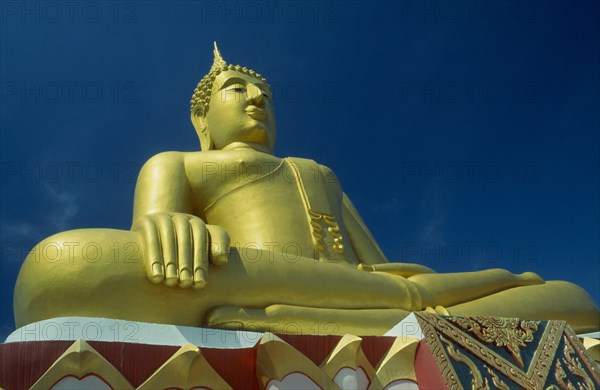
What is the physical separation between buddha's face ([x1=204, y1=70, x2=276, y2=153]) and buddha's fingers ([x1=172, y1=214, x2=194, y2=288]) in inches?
93.9

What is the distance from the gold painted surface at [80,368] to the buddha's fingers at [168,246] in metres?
0.98

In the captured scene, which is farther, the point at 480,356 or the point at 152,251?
the point at 152,251

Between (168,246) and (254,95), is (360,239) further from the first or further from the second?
(168,246)

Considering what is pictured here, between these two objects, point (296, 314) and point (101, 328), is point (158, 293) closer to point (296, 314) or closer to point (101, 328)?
point (101, 328)

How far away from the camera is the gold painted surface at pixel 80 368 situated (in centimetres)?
329

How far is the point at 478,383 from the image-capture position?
11.3 feet

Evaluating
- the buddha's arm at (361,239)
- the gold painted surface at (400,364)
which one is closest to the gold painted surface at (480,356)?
the gold painted surface at (400,364)

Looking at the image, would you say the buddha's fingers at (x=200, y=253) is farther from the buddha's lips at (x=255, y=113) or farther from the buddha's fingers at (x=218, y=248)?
the buddha's lips at (x=255, y=113)

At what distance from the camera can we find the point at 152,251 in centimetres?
437

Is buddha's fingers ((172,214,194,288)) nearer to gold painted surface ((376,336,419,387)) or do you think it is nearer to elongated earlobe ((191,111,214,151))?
gold painted surface ((376,336,419,387))

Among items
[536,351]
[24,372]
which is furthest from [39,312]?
[536,351]

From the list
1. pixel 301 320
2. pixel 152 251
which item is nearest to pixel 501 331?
pixel 301 320

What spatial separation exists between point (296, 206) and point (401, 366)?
102 inches

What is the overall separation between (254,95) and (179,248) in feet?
9.24
